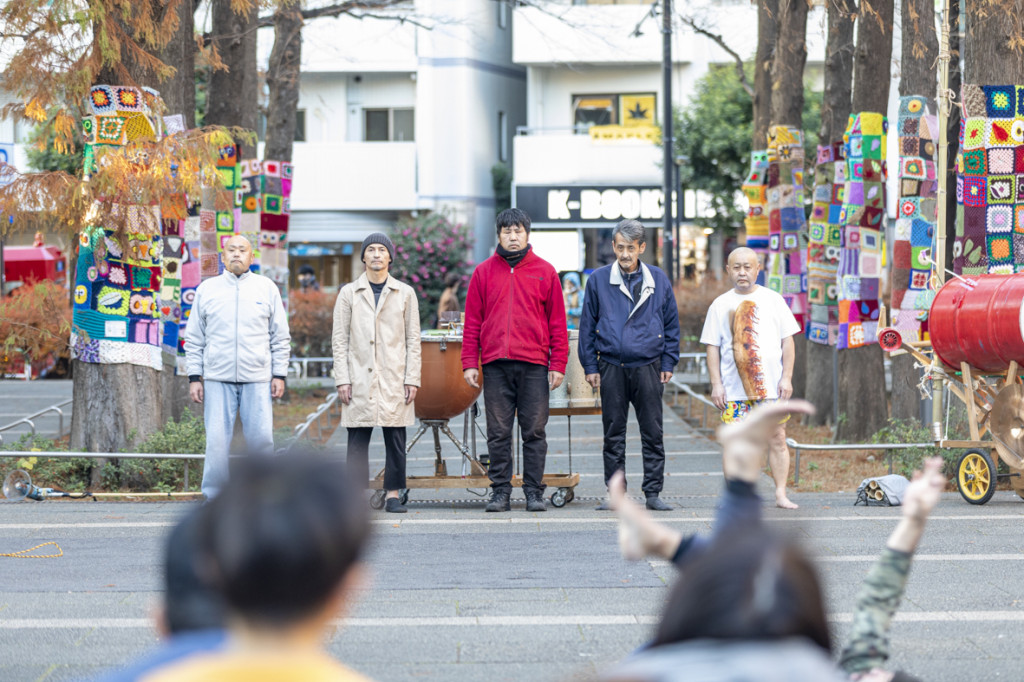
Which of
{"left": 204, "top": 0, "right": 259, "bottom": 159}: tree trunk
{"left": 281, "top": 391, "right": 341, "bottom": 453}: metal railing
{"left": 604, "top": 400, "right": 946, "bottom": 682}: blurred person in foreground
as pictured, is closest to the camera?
{"left": 604, "top": 400, "right": 946, "bottom": 682}: blurred person in foreground

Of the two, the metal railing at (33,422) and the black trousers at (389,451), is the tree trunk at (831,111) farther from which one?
the metal railing at (33,422)

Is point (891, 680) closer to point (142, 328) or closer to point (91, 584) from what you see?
point (91, 584)

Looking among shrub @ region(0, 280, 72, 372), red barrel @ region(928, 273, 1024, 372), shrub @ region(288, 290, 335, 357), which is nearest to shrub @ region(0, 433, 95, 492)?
shrub @ region(0, 280, 72, 372)

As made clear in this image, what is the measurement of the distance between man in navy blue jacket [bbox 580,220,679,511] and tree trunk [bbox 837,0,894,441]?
5531 millimetres

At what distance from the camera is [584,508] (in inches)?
382

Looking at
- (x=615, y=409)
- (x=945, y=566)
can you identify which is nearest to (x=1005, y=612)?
(x=945, y=566)

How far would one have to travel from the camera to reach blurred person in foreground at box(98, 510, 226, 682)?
202 cm

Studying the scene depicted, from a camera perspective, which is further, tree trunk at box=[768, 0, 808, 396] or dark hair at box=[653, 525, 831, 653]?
tree trunk at box=[768, 0, 808, 396]

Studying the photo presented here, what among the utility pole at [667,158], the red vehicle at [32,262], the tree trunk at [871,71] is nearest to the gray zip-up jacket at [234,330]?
the tree trunk at [871,71]

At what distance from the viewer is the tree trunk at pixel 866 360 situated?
14.4 meters

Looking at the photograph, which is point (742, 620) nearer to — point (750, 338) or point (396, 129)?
point (750, 338)

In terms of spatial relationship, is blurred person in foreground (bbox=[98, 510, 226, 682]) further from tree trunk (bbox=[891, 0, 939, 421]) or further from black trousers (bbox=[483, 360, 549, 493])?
tree trunk (bbox=[891, 0, 939, 421])

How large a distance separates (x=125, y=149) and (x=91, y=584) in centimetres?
473

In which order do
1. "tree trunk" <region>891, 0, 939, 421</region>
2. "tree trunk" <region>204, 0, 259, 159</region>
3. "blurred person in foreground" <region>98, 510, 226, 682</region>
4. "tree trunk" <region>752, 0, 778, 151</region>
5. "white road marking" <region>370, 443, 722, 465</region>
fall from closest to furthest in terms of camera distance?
"blurred person in foreground" <region>98, 510, 226, 682</region> → "tree trunk" <region>891, 0, 939, 421</region> → "white road marking" <region>370, 443, 722, 465</region> → "tree trunk" <region>204, 0, 259, 159</region> → "tree trunk" <region>752, 0, 778, 151</region>
